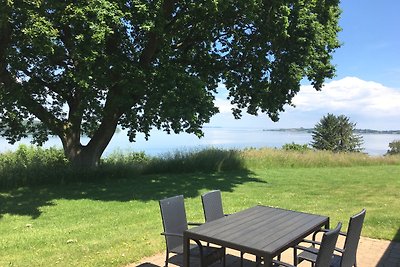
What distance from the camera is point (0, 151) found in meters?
16.5

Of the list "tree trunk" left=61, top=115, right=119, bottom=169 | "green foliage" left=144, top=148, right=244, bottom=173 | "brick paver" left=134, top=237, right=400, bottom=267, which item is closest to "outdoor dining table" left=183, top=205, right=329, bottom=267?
"brick paver" left=134, top=237, right=400, bottom=267

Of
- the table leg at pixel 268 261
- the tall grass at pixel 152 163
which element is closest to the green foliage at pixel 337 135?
the tall grass at pixel 152 163

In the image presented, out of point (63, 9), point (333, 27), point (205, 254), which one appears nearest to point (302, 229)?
point (205, 254)

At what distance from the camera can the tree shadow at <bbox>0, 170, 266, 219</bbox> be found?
955 cm

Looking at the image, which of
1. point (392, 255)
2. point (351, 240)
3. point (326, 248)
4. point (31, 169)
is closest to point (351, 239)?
point (351, 240)

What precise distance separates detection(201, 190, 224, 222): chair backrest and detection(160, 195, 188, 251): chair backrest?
0.34 metres

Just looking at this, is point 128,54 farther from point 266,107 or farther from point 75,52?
point 266,107

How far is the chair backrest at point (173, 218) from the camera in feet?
14.5

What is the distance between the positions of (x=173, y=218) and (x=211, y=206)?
0.70 meters

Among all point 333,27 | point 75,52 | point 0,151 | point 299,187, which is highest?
point 333,27

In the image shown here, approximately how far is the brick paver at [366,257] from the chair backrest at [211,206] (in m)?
0.58

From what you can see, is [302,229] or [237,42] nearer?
[302,229]

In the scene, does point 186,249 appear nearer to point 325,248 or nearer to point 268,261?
point 268,261

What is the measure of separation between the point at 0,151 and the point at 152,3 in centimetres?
1033
